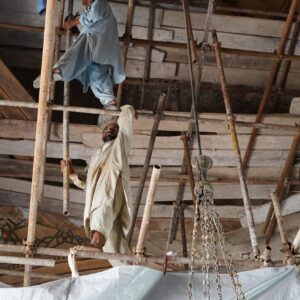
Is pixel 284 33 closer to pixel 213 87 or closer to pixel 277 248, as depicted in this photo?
pixel 213 87

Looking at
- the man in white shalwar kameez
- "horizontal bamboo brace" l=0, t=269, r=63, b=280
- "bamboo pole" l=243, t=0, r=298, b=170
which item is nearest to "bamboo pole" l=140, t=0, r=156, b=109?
"bamboo pole" l=243, t=0, r=298, b=170

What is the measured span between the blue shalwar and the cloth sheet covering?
187 centimetres

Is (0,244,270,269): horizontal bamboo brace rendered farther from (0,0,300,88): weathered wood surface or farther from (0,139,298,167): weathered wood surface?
(0,0,300,88): weathered wood surface

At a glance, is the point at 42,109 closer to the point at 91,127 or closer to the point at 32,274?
the point at 32,274

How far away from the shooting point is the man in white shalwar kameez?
14.5 feet

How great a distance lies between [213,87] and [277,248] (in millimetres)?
1912

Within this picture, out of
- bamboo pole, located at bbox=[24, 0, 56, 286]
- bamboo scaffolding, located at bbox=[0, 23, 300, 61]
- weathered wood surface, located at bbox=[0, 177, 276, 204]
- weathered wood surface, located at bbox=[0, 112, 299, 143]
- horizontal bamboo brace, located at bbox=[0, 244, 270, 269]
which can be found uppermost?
bamboo scaffolding, located at bbox=[0, 23, 300, 61]

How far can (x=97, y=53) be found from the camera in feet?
17.2

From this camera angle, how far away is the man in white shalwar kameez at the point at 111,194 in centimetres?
443

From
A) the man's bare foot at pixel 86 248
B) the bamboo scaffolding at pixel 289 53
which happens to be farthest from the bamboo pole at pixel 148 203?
the bamboo scaffolding at pixel 289 53

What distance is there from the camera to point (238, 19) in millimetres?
6973

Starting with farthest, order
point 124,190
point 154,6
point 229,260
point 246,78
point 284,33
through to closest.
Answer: point 246,78 → point 154,6 → point 284,33 → point 124,190 → point 229,260

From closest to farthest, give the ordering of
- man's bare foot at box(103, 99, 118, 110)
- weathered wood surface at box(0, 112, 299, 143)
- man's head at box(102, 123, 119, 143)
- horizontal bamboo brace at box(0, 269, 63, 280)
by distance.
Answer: man's head at box(102, 123, 119, 143)
man's bare foot at box(103, 99, 118, 110)
horizontal bamboo brace at box(0, 269, 63, 280)
weathered wood surface at box(0, 112, 299, 143)

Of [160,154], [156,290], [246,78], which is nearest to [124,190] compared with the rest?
[156,290]
